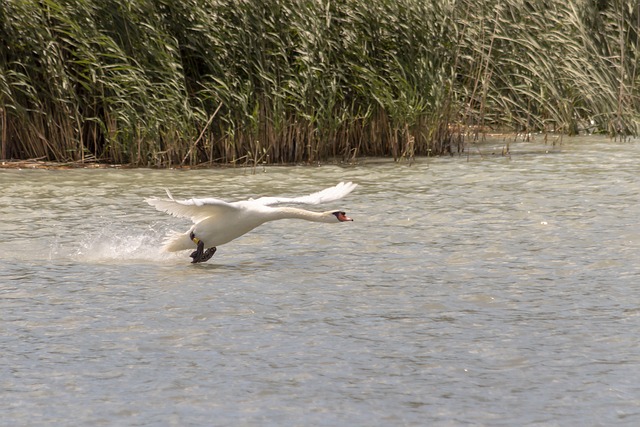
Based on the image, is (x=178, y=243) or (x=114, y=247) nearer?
(x=178, y=243)

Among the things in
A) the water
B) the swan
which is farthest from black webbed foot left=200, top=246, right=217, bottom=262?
the water

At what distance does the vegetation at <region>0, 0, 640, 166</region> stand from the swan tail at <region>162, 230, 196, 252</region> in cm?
383

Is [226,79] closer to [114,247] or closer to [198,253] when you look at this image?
[114,247]

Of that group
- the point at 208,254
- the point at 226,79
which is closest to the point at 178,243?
the point at 208,254

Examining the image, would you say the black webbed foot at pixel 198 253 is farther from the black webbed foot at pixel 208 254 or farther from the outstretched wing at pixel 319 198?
the outstretched wing at pixel 319 198

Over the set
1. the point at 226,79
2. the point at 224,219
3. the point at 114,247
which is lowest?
the point at 114,247

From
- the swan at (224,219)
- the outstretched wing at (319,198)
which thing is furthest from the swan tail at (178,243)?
the outstretched wing at (319,198)

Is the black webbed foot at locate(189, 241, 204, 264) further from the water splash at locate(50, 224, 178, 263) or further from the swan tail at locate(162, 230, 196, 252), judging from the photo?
the water splash at locate(50, 224, 178, 263)

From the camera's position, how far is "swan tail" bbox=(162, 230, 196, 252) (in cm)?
818

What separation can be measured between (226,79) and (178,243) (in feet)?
14.2

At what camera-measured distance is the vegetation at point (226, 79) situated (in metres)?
12.1

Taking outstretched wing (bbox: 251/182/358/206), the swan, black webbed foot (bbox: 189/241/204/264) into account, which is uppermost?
outstretched wing (bbox: 251/182/358/206)

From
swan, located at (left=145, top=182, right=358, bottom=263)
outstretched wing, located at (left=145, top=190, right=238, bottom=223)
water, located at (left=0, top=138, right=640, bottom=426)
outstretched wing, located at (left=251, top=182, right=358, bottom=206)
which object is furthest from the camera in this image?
outstretched wing, located at (left=251, top=182, right=358, bottom=206)

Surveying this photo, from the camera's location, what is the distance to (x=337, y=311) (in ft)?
21.2
